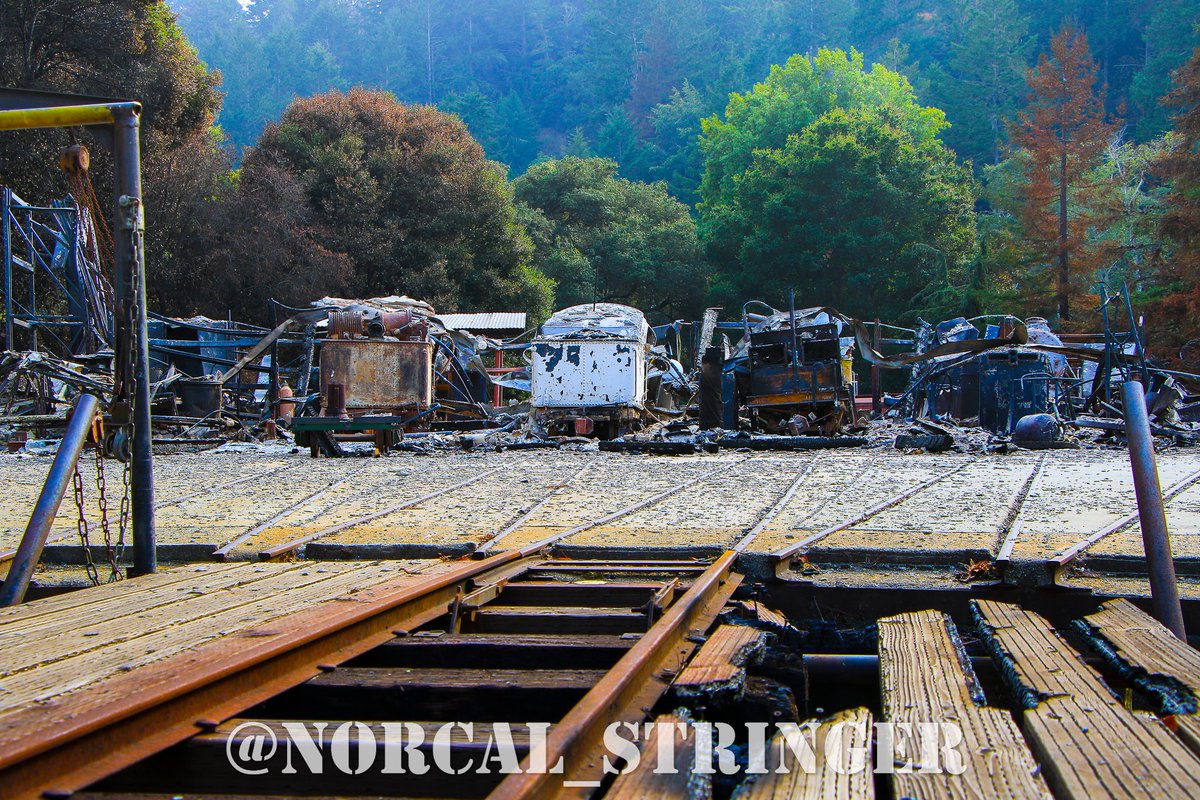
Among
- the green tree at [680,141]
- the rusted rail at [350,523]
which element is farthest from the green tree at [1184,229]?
the green tree at [680,141]

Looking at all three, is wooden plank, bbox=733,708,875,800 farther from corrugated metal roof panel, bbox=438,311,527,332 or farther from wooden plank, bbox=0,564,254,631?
corrugated metal roof panel, bbox=438,311,527,332

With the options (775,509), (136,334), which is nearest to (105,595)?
(136,334)

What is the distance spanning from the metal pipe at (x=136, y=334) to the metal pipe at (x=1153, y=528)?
4990 millimetres

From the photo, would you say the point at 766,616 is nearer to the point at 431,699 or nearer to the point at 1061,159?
the point at 431,699

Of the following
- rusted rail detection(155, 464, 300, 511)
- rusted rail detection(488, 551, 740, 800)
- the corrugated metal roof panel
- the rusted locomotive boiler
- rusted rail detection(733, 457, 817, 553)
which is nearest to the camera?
rusted rail detection(488, 551, 740, 800)

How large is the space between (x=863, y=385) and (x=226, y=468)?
108ft

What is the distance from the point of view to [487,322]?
31.8m

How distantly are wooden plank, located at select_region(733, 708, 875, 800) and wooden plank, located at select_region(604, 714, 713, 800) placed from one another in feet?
0.37

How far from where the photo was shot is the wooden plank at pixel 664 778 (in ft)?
7.89

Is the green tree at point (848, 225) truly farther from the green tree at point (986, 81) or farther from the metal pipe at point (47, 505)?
the metal pipe at point (47, 505)

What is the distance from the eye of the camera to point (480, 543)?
627 cm

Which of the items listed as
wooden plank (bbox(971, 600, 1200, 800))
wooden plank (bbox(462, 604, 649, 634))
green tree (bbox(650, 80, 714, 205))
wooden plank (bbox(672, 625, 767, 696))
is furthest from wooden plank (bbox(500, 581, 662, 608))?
green tree (bbox(650, 80, 714, 205))

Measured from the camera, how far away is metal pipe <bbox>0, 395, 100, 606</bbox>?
486 cm

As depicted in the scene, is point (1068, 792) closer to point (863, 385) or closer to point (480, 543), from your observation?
point (480, 543)
